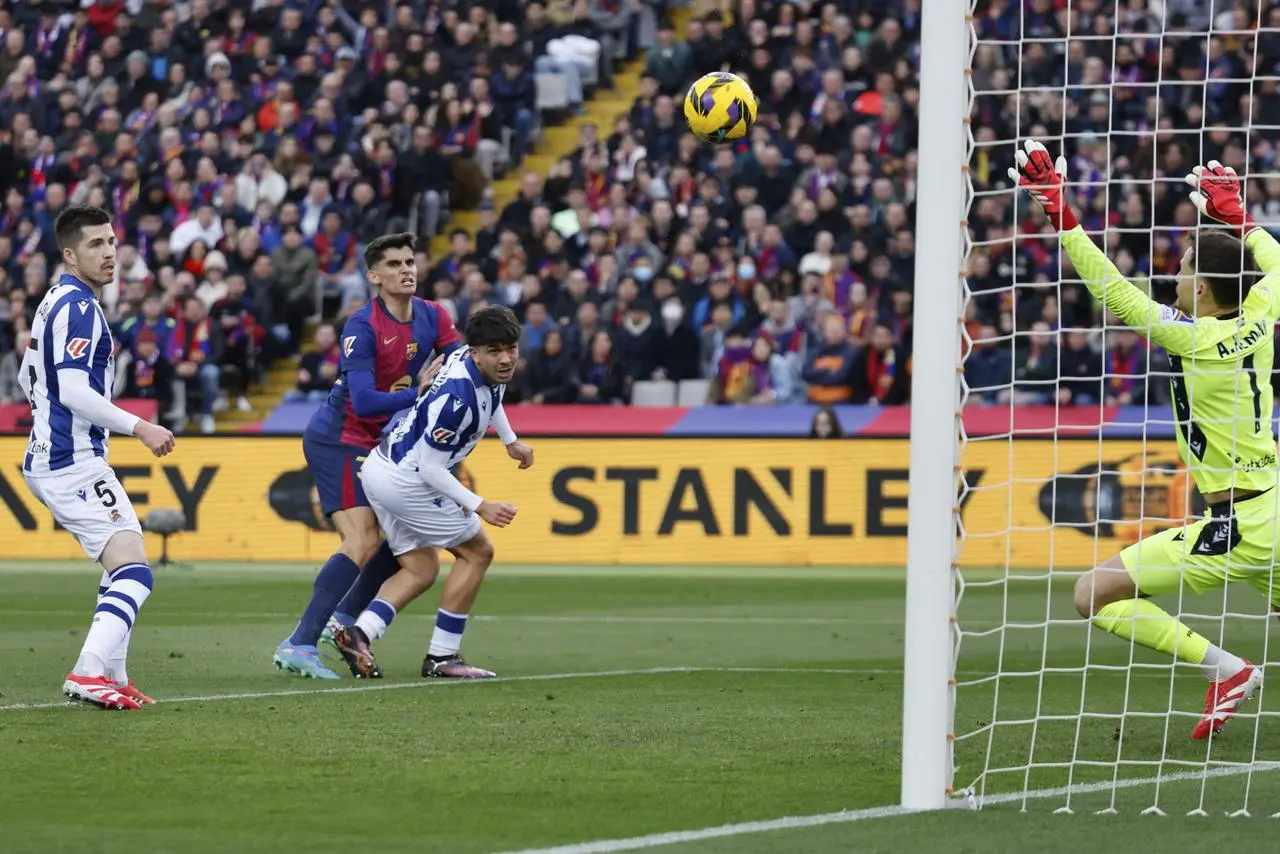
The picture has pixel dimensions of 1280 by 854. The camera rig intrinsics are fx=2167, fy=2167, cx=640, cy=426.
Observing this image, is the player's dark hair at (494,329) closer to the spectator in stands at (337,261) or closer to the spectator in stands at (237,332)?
the spectator in stands at (237,332)

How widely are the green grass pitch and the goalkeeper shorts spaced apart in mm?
587

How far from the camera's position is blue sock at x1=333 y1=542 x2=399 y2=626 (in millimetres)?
10742

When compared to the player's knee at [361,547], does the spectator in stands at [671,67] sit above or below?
above

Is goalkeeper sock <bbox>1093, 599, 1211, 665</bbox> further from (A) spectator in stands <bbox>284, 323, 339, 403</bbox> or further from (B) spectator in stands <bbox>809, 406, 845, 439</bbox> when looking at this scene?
(A) spectator in stands <bbox>284, 323, 339, 403</bbox>

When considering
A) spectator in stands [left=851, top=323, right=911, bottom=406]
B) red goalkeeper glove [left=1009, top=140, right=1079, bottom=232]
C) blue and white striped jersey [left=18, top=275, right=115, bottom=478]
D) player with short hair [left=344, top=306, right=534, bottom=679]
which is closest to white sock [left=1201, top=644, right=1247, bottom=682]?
red goalkeeper glove [left=1009, top=140, right=1079, bottom=232]

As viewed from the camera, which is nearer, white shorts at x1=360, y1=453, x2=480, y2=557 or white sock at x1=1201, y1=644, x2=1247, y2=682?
white sock at x1=1201, y1=644, x2=1247, y2=682

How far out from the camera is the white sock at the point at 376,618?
33.7ft

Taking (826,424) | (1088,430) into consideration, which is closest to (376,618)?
(1088,430)

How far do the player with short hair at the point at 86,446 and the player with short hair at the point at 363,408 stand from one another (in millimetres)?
1503

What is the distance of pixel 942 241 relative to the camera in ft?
20.4

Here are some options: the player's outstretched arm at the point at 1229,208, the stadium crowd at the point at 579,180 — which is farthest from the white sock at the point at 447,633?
the stadium crowd at the point at 579,180

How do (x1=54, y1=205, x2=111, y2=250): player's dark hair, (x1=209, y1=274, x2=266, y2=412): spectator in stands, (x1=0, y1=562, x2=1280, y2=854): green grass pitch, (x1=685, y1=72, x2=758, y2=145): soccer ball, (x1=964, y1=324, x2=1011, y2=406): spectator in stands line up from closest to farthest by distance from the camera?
(x1=0, y1=562, x2=1280, y2=854): green grass pitch, (x1=54, y1=205, x2=111, y2=250): player's dark hair, (x1=685, y1=72, x2=758, y2=145): soccer ball, (x1=964, y1=324, x2=1011, y2=406): spectator in stands, (x1=209, y1=274, x2=266, y2=412): spectator in stands

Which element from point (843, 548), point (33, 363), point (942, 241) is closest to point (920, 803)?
point (942, 241)

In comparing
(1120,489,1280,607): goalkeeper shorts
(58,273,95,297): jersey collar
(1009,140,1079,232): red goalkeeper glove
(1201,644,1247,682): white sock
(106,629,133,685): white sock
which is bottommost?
(106,629,133,685): white sock
